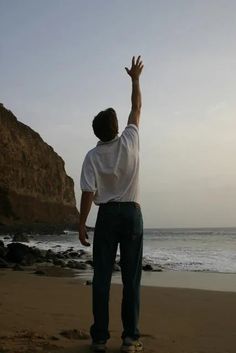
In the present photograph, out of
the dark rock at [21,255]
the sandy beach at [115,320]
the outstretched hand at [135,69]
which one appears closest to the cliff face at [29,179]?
the dark rock at [21,255]

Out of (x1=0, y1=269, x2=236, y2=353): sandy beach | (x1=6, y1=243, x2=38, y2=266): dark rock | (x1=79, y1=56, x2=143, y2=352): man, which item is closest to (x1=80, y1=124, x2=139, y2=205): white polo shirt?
(x1=79, y1=56, x2=143, y2=352): man

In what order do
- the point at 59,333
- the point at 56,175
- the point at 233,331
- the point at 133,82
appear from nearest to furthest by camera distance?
the point at 133,82 < the point at 59,333 < the point at 233,331 < the point at 56,175

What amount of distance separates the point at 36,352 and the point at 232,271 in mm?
11147

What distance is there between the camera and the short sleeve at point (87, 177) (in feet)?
12.0

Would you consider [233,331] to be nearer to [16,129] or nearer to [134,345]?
[134,345]

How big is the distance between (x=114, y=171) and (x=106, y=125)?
0.35 m

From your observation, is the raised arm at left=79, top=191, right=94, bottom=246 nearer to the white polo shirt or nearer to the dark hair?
the white polo shirt

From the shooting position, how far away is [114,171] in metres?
3.68

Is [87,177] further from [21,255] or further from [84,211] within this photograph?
[21,255]

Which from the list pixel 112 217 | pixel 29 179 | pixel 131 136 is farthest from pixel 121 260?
pixel 29 179

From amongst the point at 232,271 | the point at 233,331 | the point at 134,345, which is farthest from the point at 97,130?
the point at 232,271

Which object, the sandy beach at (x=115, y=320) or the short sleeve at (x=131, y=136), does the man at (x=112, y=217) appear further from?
the sandy beach at (x=115, y=320)

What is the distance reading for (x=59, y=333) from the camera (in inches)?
174

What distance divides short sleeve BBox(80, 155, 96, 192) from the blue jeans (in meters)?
0.18
